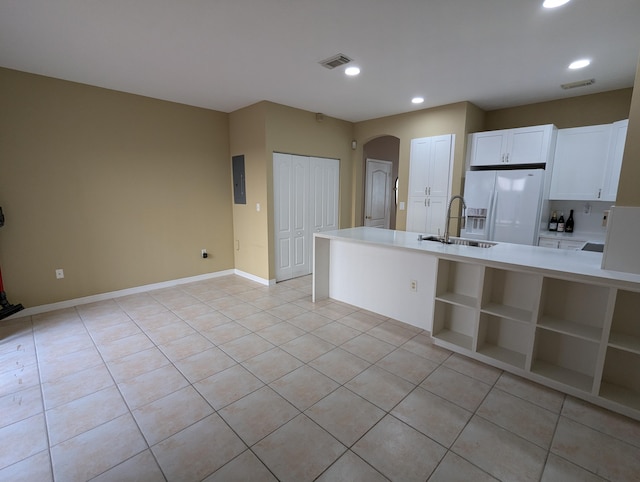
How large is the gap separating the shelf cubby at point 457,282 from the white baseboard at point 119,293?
2.67 m

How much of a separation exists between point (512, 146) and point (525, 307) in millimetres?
2553

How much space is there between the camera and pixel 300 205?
491cm

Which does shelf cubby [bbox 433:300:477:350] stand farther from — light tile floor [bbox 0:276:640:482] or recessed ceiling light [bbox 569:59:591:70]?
recessed ceiling light [bbox 569:59:591:70]

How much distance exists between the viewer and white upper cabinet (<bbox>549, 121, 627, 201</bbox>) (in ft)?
11.5

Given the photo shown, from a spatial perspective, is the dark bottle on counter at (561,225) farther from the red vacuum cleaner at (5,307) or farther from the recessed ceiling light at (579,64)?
the red vacuum cleaner at (5,307)

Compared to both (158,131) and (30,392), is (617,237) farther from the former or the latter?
(158,131)

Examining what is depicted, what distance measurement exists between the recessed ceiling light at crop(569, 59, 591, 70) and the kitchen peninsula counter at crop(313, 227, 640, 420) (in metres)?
1.86

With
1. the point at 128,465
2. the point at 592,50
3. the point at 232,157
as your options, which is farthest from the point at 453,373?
the point at 232,157

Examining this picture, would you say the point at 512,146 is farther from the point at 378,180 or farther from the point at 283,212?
the point at 283,212

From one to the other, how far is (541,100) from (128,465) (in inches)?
225

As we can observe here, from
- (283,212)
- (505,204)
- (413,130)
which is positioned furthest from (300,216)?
(505,204)

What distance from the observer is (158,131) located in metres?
4.19

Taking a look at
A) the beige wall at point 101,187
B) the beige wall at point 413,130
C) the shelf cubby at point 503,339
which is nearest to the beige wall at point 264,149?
the beige wall at point 101,187

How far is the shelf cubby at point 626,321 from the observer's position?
77.8 inches
